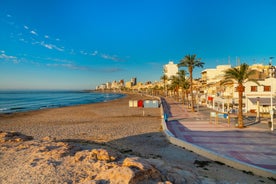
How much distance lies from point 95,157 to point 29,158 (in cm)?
307

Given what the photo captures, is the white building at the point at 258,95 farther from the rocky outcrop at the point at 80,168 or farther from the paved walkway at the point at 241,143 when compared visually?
the rocky outcrop at the point at 80,168

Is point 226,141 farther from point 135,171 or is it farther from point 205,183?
point 135,171

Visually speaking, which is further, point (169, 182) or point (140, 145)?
point (140, 145)

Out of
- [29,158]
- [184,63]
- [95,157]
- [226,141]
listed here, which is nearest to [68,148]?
[29,158]

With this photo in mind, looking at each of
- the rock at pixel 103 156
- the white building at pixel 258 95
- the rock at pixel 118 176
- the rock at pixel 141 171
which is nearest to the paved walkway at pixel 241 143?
the rock at pixel 141 171

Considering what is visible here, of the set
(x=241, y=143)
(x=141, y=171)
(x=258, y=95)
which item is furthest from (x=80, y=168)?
(x=258, y=95)

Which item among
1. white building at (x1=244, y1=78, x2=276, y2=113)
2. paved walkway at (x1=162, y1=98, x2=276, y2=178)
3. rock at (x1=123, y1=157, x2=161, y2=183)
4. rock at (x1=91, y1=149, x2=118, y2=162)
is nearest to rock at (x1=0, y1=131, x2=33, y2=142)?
rock at (x1=91, y1=149, x2=118, y2=162)

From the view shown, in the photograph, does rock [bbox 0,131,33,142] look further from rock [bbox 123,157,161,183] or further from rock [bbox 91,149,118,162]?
Answer: rock [bbox 123,157,161,183]

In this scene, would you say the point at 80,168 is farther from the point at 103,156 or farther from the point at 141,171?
the point at 141,171

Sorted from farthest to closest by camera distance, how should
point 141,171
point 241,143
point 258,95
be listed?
point 258,95, point 241,143, point 141,171

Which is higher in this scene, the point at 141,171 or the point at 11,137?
the point at 141,171

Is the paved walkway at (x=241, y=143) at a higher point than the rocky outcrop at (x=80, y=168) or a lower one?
→ lower

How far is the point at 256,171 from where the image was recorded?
7.52 meters

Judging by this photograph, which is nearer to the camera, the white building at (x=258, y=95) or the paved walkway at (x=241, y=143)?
the paved walkway at (x=241, y=143)
